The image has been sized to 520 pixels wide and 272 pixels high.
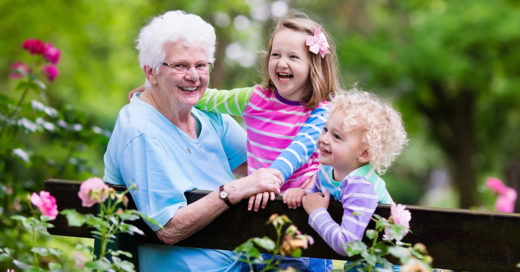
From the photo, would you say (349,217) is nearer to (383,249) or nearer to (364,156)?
(383,249)

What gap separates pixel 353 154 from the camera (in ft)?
7.68

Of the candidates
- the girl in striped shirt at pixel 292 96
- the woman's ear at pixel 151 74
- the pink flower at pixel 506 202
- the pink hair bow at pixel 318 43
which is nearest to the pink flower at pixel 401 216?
the girl in striped shirt at pixel 292 96

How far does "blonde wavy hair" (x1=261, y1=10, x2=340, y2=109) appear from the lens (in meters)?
2.80

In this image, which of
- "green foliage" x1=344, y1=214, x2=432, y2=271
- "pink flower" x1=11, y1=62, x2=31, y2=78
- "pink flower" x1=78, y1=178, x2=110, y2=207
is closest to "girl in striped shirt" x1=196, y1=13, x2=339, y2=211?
"green foliage" x1=344, y1=214, x2=432, y2=271

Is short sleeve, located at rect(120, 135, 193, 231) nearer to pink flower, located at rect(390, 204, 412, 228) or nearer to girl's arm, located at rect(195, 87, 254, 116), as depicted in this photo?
girl's arm, located at rect(195, 87, 254, 116)

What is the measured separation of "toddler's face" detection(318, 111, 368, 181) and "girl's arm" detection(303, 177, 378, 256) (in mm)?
113

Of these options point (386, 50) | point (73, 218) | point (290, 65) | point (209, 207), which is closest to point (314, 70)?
point (290, 65)

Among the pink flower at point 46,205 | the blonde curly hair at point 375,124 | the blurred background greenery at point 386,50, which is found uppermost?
the blurred background greenery at point 386,50

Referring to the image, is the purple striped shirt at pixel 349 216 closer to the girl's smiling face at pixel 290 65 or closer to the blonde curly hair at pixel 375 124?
the blonde curly hair at pixel 375 124

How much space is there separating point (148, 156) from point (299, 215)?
625mm

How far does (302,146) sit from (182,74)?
57 centimetres

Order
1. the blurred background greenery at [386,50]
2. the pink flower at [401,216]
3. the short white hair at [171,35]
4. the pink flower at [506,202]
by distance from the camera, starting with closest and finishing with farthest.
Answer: the pink flower at [401,216]
the short white hair at [171,35]
the pink flower at [506,202]
the blurred background greenery at [386,50]

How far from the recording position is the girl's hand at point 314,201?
7.45 feet

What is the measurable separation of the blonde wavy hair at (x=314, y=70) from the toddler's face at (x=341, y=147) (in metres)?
0.42
